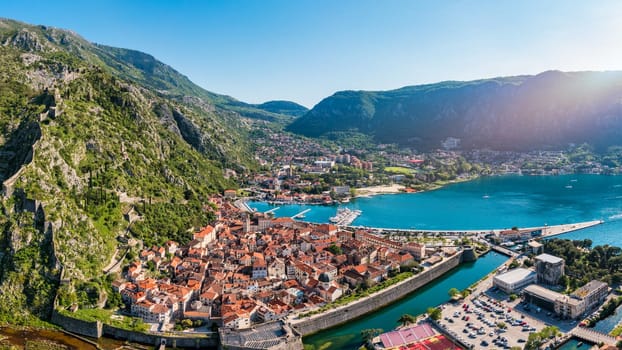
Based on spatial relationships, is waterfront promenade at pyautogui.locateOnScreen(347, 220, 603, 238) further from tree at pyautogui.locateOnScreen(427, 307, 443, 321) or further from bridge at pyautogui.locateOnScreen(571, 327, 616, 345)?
bridge at pyautogui.locateOnScreen(571, 327, 616, 345)

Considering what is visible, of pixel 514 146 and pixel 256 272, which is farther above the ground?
pixel 514 146

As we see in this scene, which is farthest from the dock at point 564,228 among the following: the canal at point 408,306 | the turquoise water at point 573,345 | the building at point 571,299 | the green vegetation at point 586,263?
the turquoise water at point 573,345

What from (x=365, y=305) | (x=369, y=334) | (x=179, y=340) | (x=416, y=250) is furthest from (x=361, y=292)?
(x=179, y=340)

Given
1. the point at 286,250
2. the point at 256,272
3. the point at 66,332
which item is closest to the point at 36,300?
the point at 66,332

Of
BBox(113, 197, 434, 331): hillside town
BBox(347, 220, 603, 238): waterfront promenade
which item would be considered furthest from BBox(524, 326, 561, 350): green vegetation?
BBox(347, 220, 603, 238): waterfront promenade

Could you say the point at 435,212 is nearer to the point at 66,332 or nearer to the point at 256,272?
the point at 256,272
